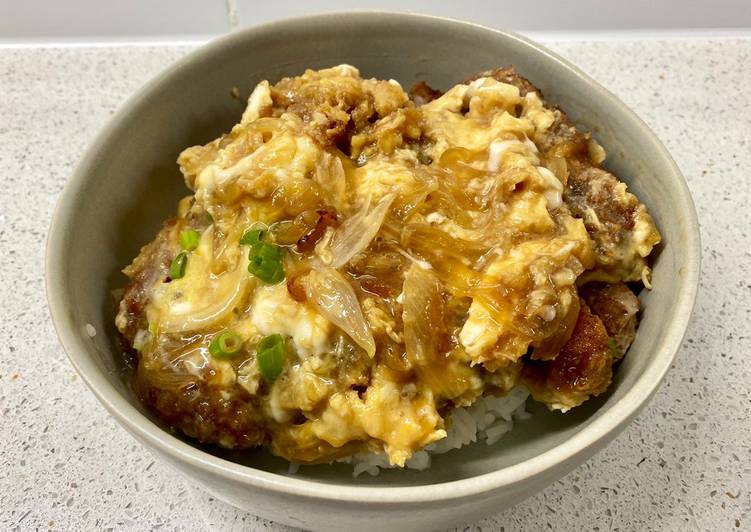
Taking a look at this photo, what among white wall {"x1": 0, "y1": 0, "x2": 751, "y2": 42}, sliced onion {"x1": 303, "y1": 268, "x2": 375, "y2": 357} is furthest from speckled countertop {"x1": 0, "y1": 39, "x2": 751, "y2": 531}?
sliced onion {"x1": 303, "y1": 268, "x2": 375, "y2": 357}

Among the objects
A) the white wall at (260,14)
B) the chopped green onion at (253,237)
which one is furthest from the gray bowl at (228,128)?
the white wall at (260,14)

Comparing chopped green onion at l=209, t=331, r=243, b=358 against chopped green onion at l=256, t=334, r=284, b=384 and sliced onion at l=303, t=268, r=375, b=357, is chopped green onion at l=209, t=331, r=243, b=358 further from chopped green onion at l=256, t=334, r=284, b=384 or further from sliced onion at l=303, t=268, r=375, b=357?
sliced onion at l=303, t=268, r=375, b=357

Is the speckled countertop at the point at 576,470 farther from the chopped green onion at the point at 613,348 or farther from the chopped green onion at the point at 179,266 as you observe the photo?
the chopped green onion at the point at 179,266

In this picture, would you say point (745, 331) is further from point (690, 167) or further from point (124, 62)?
point (124, 62)

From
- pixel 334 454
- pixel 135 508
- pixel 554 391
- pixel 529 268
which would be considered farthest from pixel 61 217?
pixel 554 391

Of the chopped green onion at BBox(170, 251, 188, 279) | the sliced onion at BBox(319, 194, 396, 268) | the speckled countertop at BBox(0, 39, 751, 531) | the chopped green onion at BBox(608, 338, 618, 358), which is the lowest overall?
the speckled countertop at BBox(0, 39, 751, 531)

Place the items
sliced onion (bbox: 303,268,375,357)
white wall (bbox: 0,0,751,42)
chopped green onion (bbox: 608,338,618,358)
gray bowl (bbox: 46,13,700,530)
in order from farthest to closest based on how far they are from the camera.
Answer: white wall (bbox: 0,0,751,42)
chopped green onion (bbox: 608,338,618,358)
sliced onion (bbox: 303,268,375,357)
gray bowl (bbox: 46,13,700,530)

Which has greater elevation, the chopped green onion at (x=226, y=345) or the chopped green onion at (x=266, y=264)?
the chopped green onion at (x=266, y=264)

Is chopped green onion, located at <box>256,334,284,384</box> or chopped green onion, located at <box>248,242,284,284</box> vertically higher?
chopped green onion, located at <box>248,242,284,284</box>
